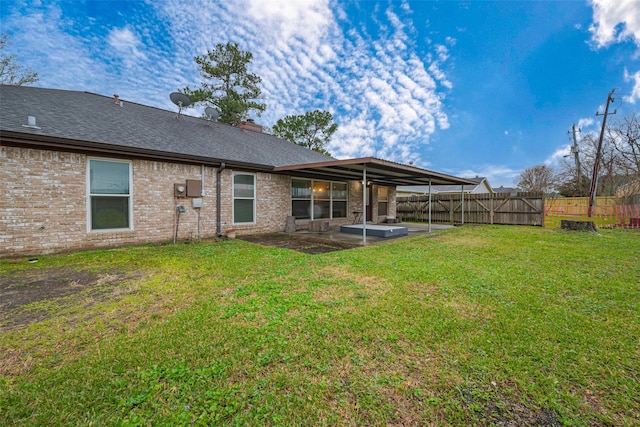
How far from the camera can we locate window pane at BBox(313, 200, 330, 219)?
1159 centimetres

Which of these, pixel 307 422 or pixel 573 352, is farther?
pixel 573 352

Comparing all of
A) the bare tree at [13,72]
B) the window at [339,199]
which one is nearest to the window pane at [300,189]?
the window at [339,199]

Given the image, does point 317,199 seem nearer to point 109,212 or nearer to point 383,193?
point 383,193

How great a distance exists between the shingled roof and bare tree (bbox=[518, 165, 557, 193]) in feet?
115

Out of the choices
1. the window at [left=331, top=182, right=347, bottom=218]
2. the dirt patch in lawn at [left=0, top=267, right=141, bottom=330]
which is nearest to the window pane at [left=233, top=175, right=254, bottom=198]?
the window at [left=331, top=182, right=347, bottom=218]

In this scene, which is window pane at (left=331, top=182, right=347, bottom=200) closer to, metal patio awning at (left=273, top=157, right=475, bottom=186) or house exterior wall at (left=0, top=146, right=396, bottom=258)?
metal patio awning at (left=273, top=157, right=475, bottom=186)

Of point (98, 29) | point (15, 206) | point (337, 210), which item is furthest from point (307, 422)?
point (98, 29)

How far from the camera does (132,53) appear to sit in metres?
11.8

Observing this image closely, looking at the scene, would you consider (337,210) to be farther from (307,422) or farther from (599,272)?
(307,422)

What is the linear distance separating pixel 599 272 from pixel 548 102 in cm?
2586

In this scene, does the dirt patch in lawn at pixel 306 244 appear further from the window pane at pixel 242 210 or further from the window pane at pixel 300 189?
the window pane at pixel 300 189

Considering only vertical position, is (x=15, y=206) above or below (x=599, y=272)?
above

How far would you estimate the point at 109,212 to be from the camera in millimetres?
6574

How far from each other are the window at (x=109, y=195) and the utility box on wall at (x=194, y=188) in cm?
145
